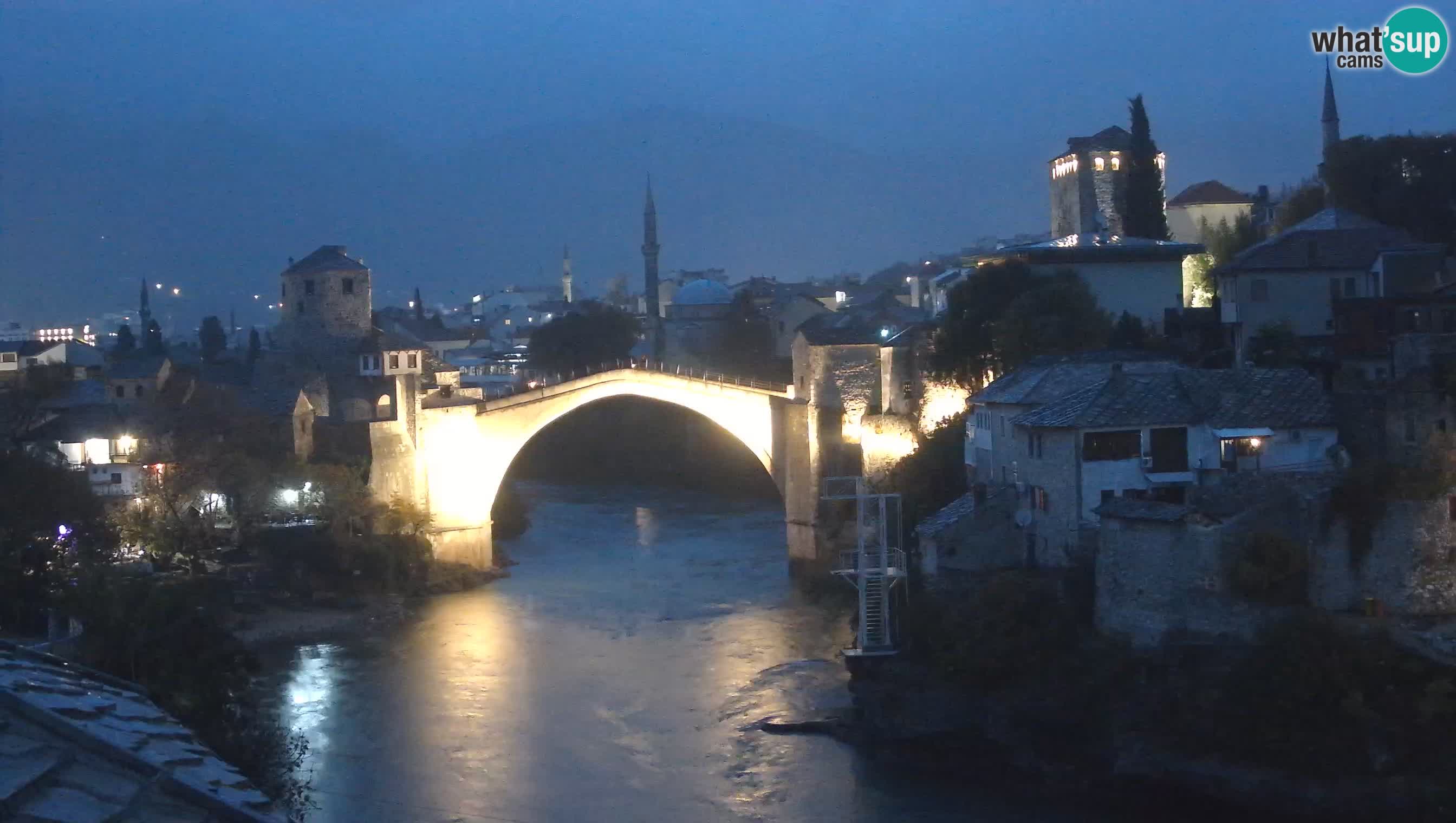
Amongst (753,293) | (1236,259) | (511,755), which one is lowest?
(511,755)

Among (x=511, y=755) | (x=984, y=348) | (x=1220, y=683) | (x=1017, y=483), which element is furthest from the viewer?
(x=984, y=348)

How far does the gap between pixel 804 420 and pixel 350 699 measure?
946 centimetres

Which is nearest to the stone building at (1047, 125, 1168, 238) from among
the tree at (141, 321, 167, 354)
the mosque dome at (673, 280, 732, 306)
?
the mosque dome at (673, 280, 732, 306)

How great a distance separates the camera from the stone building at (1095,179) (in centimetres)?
3089

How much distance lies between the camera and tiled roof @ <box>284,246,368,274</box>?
96.3 feet

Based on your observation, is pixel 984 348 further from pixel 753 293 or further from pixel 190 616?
pixel 753 293

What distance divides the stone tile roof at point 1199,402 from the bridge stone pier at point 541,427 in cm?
751

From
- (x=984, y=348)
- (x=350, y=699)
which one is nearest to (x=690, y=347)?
(x=984, y=348)

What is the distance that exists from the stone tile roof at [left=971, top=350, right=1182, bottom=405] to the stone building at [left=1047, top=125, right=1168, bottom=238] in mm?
12729

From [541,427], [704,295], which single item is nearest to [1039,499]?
[541,427]

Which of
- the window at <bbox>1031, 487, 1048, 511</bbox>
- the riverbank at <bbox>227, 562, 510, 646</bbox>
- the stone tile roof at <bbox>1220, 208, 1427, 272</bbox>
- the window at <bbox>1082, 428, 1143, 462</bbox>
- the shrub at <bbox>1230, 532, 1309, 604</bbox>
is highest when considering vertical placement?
the stone tile roof at <bbox>1220, 208, 1427, 272</bbox>

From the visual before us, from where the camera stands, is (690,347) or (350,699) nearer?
(350,699)

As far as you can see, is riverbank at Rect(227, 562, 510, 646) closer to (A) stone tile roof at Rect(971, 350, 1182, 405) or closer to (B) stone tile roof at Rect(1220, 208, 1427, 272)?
(A) stone tile roof at Rect(971, 350, 1182, 405)

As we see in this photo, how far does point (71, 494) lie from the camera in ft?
64.7
